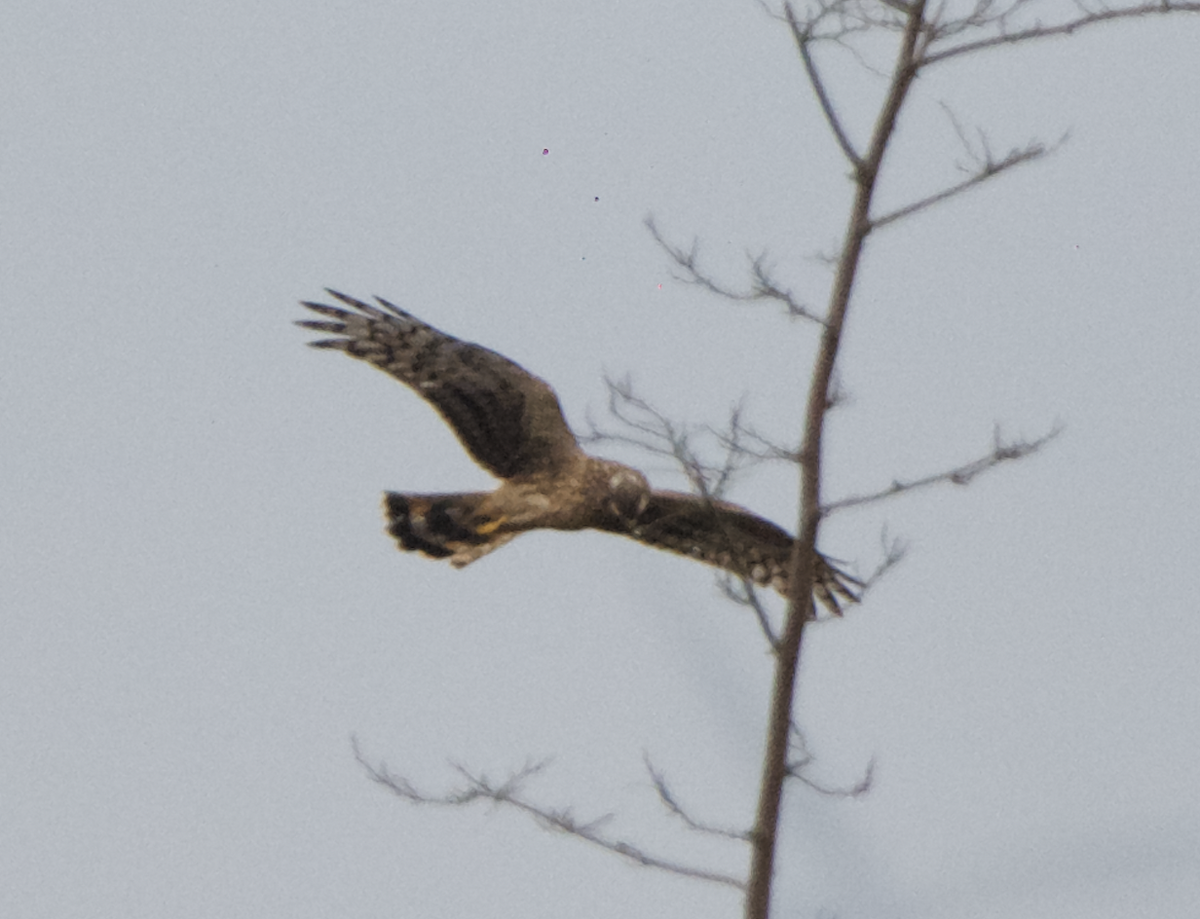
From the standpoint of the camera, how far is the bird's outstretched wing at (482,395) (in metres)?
6.63

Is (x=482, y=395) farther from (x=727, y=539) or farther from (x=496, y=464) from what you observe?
(x=727, y=539)

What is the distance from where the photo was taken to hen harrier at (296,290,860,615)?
6.66 meters

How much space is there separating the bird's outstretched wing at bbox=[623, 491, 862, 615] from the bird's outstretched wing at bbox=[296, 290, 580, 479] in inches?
16.7

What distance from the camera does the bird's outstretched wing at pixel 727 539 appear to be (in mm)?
6973

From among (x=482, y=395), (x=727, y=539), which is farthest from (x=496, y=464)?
(x=727, y=539)

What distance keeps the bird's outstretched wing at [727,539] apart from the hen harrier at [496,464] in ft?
0.07

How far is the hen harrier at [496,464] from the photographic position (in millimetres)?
6656

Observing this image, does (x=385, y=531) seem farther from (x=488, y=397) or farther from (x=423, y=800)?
(x=423, y=800)

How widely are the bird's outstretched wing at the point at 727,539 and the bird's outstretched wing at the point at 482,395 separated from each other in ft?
1.39

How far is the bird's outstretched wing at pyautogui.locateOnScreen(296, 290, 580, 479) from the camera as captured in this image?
261 inches

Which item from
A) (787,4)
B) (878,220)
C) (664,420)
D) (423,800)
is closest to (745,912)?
(423,800)

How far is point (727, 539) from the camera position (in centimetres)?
725

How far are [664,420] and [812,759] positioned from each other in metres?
0.98

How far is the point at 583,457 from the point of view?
22.0 feet
